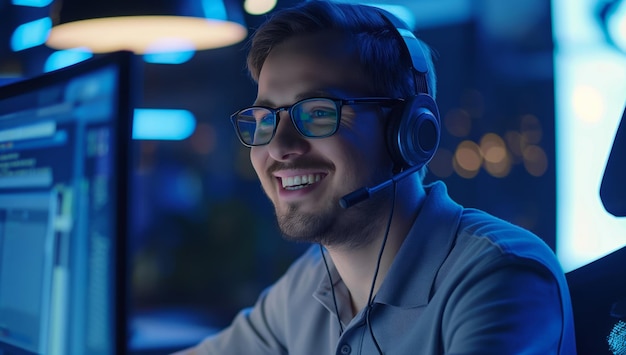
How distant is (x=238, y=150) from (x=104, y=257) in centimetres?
423

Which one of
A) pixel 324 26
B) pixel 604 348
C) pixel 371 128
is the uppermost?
pixel 324 26

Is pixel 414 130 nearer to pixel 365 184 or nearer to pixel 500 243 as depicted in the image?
pixel 365 184

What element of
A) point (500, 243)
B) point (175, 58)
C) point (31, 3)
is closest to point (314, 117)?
point (500, 243)

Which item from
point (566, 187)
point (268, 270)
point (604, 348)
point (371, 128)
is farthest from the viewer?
point (268, 270)

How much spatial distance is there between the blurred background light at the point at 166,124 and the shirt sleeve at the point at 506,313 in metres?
2.76

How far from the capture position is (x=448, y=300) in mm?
1041

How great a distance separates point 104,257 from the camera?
3.29 feet

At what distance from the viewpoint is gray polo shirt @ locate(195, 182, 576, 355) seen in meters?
0.94

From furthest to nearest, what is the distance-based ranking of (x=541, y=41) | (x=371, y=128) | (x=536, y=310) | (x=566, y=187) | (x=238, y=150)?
(x=238, y=150) → (x=541, y=41) → (x=566, y=187) → (x=371, y=128) → (x=536, y=310)

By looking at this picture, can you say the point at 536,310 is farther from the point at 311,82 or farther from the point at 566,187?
the point at 566,187

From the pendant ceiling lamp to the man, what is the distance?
0.42 meters

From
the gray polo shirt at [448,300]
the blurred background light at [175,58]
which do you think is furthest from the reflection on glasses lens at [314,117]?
the blurred background light at [175,58]

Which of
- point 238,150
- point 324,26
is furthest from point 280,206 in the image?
point 238,150

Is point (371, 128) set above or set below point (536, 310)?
above
